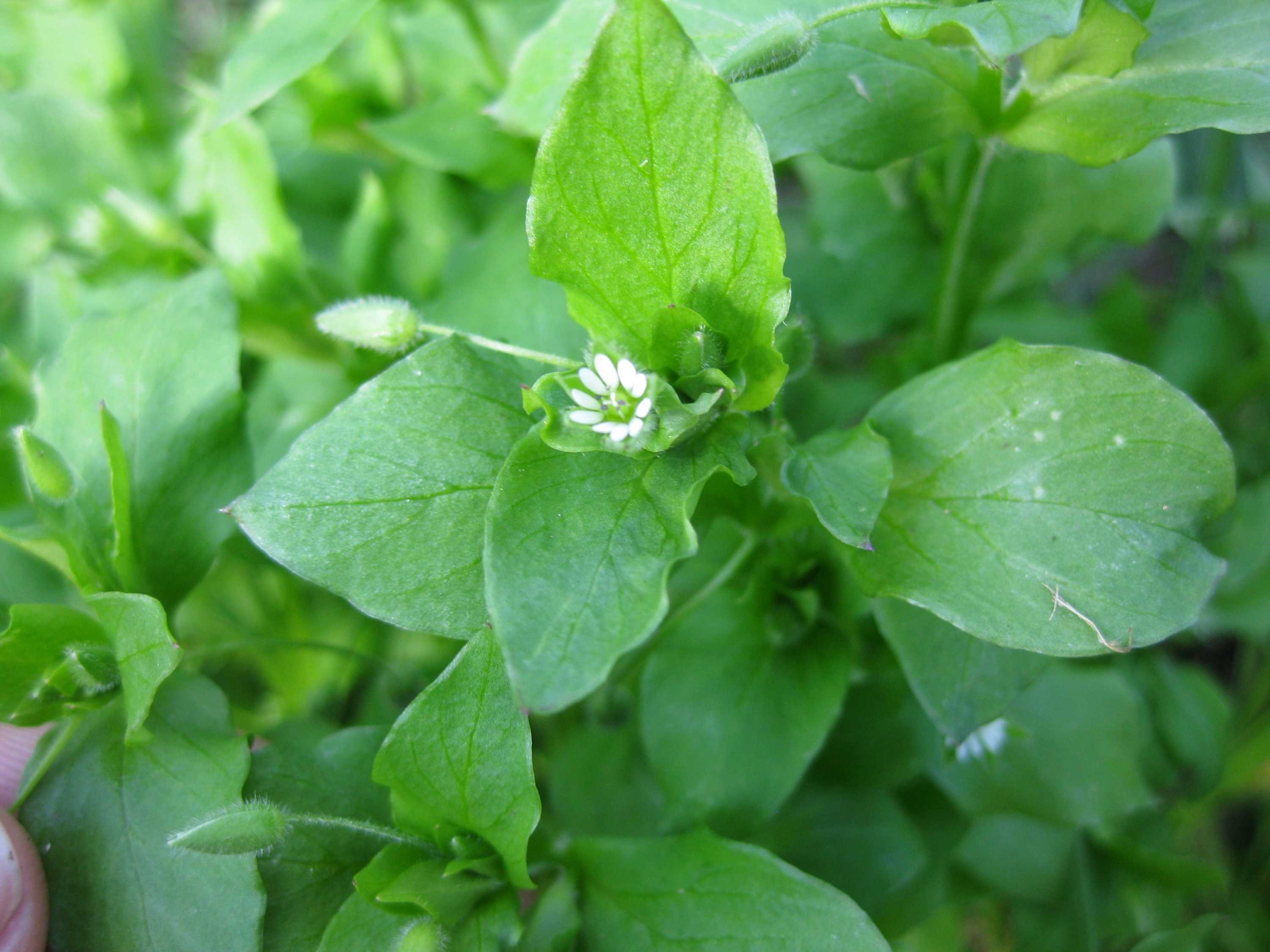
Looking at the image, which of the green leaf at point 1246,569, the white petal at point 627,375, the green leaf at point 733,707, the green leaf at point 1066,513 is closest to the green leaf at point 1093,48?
the green leaf at point 1066,513

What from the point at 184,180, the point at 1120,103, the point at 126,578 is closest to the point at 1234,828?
the point at 1120,103

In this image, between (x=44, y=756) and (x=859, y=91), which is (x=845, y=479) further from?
(x=44, y=756)

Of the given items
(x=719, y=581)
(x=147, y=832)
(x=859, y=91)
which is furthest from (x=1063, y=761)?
(x=147, y=832)

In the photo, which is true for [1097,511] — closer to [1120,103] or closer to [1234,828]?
[1120,103]

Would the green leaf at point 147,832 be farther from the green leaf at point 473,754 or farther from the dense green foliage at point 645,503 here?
the green leaf at point 473,754

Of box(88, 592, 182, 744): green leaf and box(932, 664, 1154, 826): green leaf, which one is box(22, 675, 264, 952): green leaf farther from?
box(932, 664, 1154, 826): green leaf

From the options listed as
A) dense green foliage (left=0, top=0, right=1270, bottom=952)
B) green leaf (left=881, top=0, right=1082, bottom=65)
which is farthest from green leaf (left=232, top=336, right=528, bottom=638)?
green leaf (left=881, top=0, right=1082, bottom=65)
